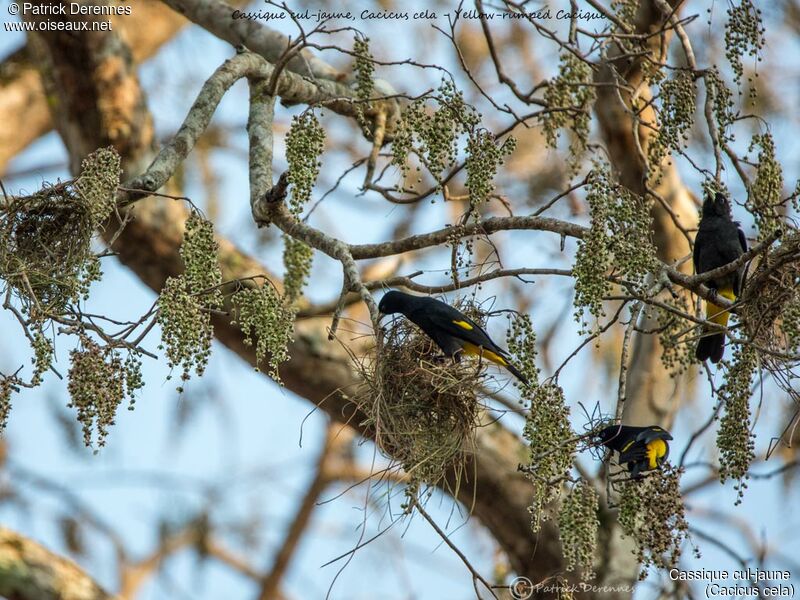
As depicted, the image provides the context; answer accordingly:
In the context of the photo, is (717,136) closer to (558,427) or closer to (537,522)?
(558,427)

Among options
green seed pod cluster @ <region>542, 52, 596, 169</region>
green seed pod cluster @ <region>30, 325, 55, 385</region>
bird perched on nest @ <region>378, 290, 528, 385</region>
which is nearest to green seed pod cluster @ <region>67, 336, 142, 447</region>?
green seed pod cluster @ <region>30, 325, 55, 385</region>

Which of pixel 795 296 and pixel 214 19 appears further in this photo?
pixel 214 19

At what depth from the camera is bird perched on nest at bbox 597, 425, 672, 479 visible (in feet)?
11.9

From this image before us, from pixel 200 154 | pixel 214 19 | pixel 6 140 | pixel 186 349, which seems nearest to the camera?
pixel 186 349

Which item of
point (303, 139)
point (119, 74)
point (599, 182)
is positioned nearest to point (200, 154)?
point (119, 74)

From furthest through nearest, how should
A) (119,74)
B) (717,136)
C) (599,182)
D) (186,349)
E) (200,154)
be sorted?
(200,154) → (119,74) → (717,136) → (599,182) → (186,349)

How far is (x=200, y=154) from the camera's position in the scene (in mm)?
8680

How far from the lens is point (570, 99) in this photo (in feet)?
15.1

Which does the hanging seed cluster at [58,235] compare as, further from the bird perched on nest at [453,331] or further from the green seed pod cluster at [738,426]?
the green seed pod cluster at [738,426]

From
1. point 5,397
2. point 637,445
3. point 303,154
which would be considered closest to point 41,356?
point 5,397

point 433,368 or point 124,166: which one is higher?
Answer: point 124,166

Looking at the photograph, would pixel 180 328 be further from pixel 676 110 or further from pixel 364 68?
pixel 676 110

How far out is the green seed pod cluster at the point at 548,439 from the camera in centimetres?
318

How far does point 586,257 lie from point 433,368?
2.39ft
